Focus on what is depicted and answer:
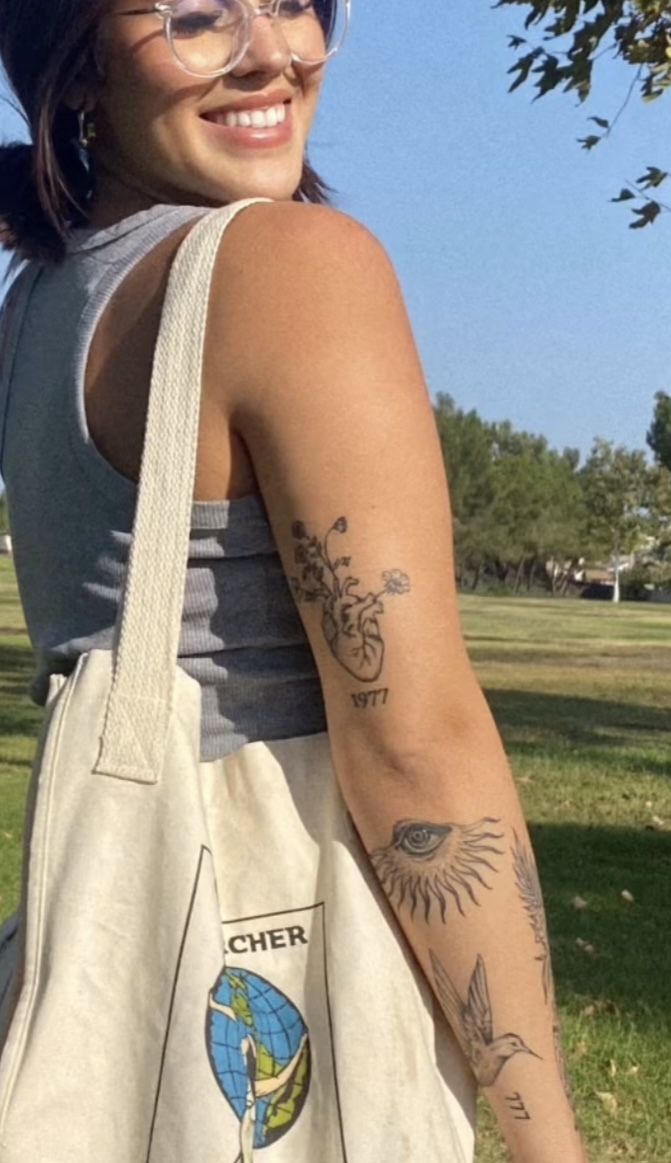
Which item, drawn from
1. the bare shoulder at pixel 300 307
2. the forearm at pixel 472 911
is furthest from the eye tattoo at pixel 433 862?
the bare shoulder at pixel 300 307

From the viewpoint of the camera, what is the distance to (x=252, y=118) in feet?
5.50

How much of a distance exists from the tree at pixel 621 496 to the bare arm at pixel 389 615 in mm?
56782

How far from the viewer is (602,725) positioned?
15562 millimetres

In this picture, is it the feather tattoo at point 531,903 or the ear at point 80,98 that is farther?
the ear at point 80,98

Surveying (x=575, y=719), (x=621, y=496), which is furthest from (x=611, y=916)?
(x=621, y=496)

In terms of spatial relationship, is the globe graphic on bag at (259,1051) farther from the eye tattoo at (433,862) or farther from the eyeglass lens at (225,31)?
the eyeglass lens at (225,31)

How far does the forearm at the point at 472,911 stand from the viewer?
4.68 ft

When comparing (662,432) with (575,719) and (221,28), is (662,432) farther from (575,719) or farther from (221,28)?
(221,28)

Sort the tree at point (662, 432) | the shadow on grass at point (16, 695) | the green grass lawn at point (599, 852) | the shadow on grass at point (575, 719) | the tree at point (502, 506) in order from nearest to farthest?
1. the green grass lawn at point (599, 852)
2. the shadow on grass at point (575, 719)
3. the shadow on grass at point (16, 695)
4. the tree at point (662, 432)
5. the tree at point (502, 506)

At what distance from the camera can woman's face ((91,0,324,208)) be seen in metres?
1.62

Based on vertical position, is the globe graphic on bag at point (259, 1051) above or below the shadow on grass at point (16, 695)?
above

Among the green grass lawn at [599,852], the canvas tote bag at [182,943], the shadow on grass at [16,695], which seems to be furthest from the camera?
the shadow on grass at [16,695]

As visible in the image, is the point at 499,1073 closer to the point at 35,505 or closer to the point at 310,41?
the point at 35,505

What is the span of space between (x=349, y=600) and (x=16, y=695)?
667 inches
